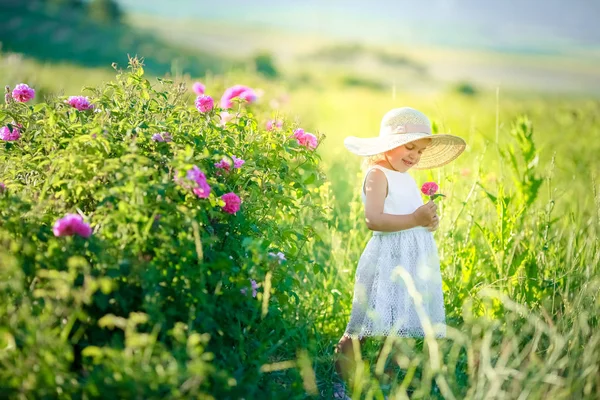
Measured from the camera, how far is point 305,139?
3.06 m

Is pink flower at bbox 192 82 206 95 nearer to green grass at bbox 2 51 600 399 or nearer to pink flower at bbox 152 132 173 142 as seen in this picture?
green grass at bbox 2 51 600 399

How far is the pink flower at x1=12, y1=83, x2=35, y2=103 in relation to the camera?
9.53 feet

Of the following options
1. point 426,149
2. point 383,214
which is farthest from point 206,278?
point 426,149

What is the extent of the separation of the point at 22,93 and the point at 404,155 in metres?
1.75

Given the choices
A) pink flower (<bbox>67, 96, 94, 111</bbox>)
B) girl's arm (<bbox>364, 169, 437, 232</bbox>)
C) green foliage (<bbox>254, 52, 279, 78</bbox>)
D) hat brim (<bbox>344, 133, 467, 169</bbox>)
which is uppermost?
green foliage (<bbox>254, 52, 279, 78</bbox>)

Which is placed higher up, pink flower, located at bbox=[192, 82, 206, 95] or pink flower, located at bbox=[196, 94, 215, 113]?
pink flower, located at bbox=[192, 82, 206, 95]

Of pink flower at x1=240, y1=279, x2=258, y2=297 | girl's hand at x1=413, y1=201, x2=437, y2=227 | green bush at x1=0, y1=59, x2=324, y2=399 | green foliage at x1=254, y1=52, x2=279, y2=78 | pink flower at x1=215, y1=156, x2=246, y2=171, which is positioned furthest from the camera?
green foliage at x1=254, y1=52, x2=279, y2=78

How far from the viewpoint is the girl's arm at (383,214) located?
288cm

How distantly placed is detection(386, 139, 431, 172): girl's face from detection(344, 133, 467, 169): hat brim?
0.06 meters

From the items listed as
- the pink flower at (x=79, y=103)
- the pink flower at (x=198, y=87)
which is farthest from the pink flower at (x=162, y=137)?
the pink flower at (x=198, y=87)

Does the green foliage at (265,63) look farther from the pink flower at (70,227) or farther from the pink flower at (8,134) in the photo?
the pink flower at (70,227)

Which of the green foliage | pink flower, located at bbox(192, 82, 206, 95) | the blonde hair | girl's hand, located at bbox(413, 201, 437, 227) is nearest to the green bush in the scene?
the blonde hair

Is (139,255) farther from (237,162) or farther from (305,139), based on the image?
(305,139)

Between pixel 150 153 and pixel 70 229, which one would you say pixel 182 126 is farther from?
pixel 70 229
